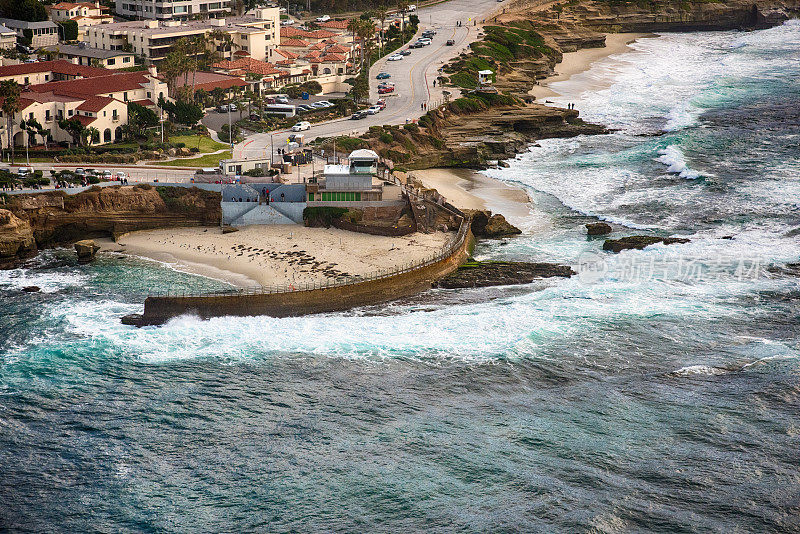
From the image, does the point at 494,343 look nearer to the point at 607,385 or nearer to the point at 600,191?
the point at 607,385

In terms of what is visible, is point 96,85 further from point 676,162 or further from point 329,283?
point 676,162

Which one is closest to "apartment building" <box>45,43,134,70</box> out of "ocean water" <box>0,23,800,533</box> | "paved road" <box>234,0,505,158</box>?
"paved road" <box>234,0,505,158</box>

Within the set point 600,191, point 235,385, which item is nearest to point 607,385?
point 235,385

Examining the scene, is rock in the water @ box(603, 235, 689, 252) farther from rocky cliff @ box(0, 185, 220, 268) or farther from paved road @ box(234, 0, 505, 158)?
rocky cliff @ box(0, 185, 220, 268)

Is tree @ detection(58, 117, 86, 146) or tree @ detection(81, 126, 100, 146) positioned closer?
tree @ detection(58, 117, 86, 146)

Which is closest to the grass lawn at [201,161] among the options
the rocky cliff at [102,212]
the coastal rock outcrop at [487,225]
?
the rocky cliff at [102,212]
